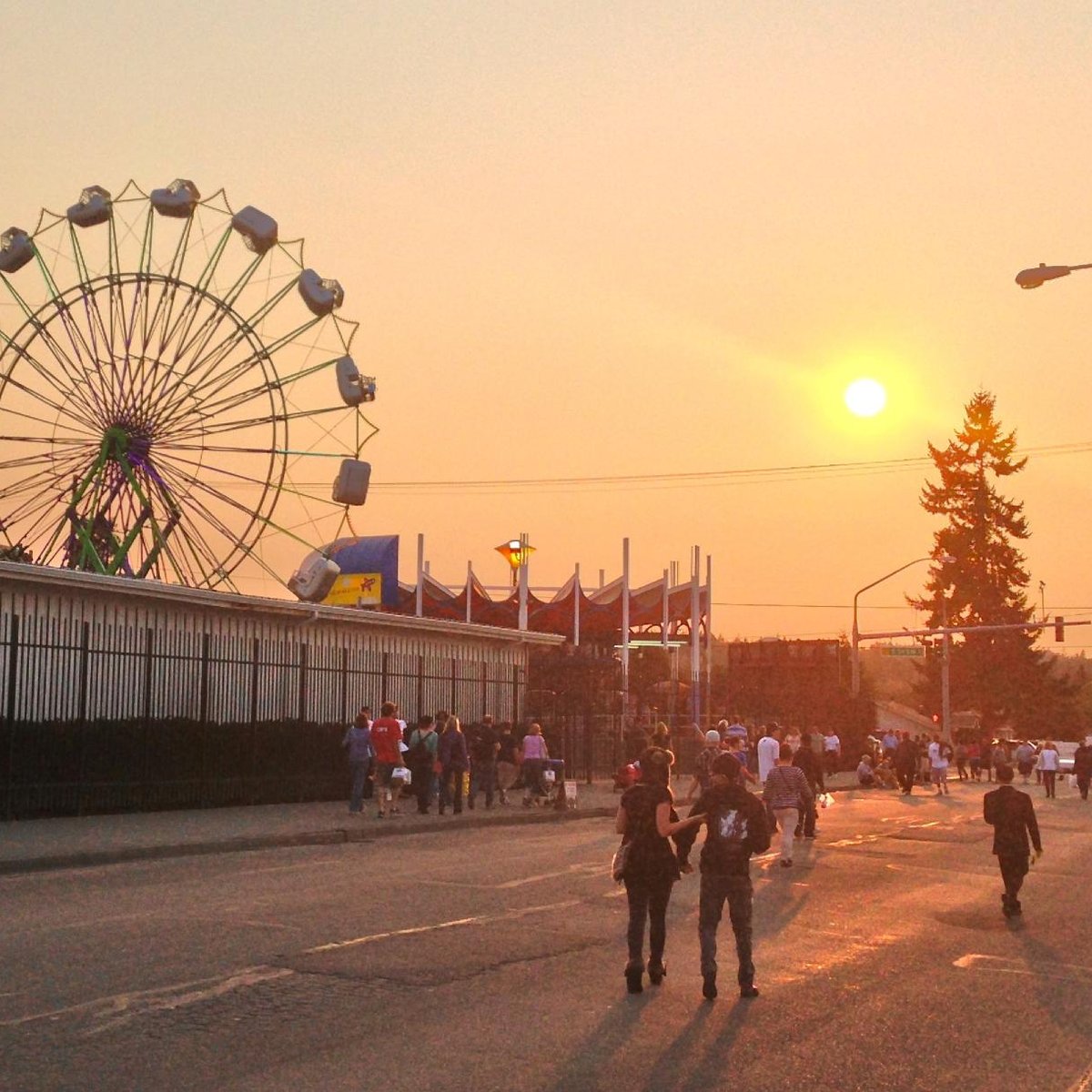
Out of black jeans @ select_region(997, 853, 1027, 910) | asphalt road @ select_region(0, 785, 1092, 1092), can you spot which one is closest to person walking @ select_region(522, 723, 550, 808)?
asphalt road @ select_region(0, 785, 1092, 1092)

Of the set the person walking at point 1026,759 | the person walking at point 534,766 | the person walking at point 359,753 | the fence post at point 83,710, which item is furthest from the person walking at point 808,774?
the person walking at point 1026,759

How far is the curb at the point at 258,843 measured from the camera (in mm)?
17405

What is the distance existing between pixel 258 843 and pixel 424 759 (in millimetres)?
5815

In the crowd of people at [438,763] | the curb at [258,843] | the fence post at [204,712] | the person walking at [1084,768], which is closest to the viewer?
the curb at [258,843]

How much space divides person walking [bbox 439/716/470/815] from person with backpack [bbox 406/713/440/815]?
17cm

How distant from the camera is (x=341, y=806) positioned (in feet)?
92.7

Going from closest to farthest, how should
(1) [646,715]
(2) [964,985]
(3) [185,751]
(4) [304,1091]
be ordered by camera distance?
(4) [304,1091] < (2) [964,985] < (3) [185,751] < (1) [646,715]

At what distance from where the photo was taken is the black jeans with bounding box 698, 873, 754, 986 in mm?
9477

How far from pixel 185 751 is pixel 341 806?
3.54 metres

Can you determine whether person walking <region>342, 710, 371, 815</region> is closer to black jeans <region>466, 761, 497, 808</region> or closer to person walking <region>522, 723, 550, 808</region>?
black jeans <region>466, 761, 497, 808</region>

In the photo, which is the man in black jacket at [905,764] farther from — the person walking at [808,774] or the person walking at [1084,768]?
the person walking at [808,774]

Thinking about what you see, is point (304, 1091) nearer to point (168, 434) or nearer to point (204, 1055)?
point (204, 1055)

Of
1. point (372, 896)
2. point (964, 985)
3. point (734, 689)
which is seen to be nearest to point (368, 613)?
point (372, 896)

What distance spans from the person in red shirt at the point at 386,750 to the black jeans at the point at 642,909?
15310mm
